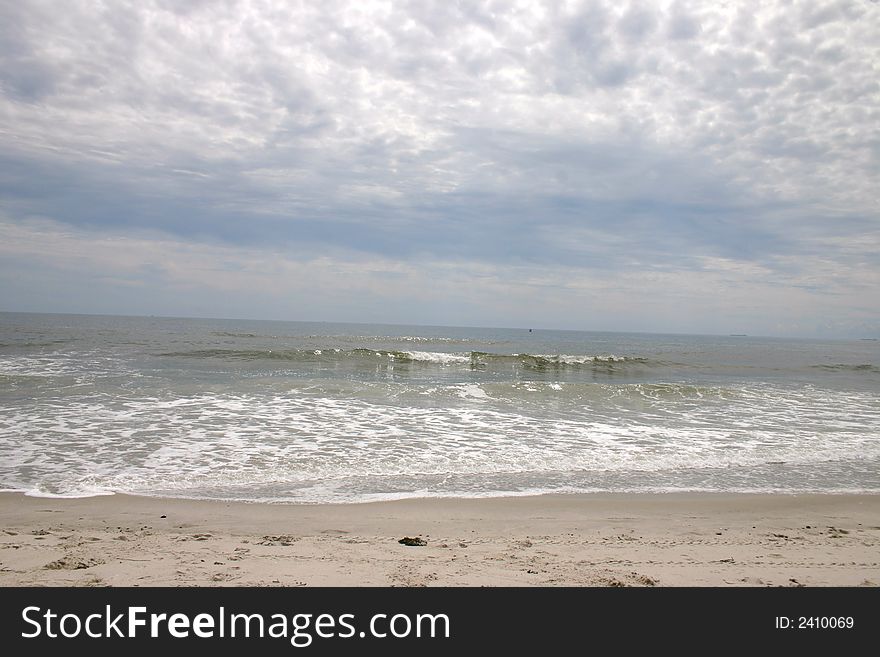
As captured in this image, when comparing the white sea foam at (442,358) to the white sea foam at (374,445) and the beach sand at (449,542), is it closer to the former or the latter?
the white sea foam at (374,445)

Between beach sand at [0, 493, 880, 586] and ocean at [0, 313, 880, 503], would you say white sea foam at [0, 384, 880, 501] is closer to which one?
ocean at [0, 313, 880, 503]

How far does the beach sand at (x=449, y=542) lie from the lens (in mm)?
4098

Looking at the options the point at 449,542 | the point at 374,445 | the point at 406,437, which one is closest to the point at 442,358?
the point at 406,437

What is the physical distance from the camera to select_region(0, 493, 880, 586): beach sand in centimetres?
410

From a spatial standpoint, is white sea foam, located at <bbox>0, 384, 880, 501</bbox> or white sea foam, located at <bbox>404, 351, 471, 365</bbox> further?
white sea foam, located at <bbox>404, 351, 471, 365</bbox>

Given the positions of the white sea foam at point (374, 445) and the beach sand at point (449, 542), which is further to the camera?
the white sea foam at point (374, 445)

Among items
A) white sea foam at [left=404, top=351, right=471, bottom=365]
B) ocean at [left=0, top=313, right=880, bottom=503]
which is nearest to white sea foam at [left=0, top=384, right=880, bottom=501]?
ocean at [left=0, top=313, right=880, bottom=503]

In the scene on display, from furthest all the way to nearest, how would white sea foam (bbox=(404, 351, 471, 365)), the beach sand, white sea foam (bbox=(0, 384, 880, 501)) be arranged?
1. white sea foam (bbox=(404, 351, 471, 365))
2. white sea foam (bbox=(0, 384, 880, 501))
3. the beach sand

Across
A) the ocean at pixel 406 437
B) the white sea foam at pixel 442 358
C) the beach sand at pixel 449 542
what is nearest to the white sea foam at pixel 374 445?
the ocean at pixel 406 437

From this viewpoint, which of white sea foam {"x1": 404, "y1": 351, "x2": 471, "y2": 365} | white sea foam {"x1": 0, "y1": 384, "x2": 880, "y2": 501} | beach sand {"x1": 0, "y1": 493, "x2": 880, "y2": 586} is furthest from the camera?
white sea foam {"x1": 404, "y1": 351, "x2": 471, "y2": 365}

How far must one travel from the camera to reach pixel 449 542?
4.99m

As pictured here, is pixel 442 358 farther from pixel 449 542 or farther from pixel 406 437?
pixel 449 542
